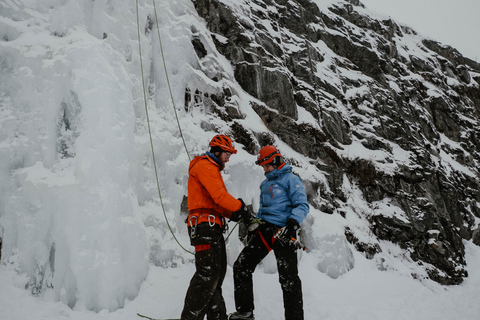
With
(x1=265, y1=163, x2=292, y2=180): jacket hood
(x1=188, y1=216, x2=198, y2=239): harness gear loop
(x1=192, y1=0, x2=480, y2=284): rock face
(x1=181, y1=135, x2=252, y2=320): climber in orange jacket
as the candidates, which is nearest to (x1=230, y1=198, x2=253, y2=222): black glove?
(x1=181, y1=135, x2=252, y2=320): climber in orange jacket

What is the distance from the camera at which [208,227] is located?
2.88 meters

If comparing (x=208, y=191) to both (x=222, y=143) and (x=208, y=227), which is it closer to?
(x=208, y=227)

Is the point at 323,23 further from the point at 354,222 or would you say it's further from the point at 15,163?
the point at 15,163

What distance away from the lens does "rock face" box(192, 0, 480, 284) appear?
902 cm

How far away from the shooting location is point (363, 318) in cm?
449

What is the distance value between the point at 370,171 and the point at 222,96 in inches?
234

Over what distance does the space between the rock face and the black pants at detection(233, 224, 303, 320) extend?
407 centimetres

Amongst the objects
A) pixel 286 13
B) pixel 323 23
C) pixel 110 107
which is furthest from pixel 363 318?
pixel 323 23

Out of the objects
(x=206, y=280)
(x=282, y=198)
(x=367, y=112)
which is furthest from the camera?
(x=367, y=112)

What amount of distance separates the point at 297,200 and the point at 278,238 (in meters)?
0.48

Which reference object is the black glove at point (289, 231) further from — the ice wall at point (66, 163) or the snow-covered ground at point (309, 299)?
the ice wall at point (66, 163)

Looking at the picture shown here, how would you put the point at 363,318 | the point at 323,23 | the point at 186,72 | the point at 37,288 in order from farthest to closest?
the point at 323,23 → the point at 186,72 → the point at 363,318 → the point at 37,288

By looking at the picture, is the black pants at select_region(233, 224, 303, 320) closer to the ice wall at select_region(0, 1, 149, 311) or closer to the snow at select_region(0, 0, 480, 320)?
the snow at select_region(0, 0, 480, 320)

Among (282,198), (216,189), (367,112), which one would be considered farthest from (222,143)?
(367,112)
